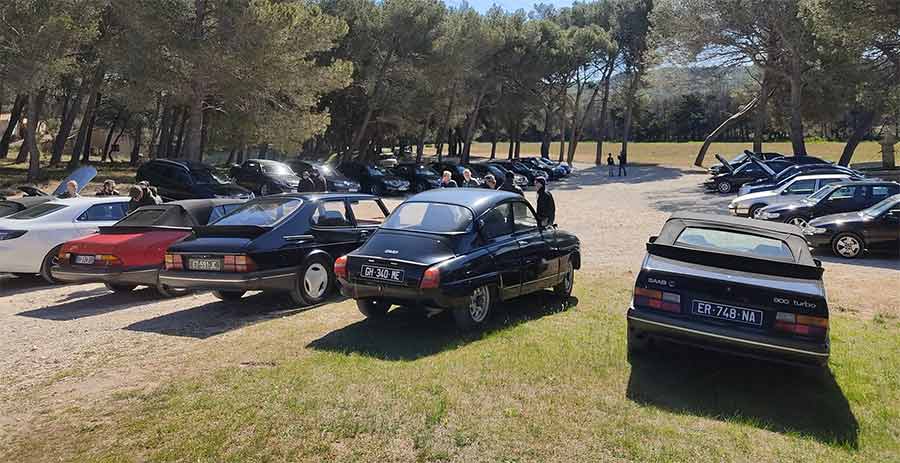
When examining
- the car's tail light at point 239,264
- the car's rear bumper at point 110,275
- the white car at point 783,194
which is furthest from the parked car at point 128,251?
the white car at point 783,194

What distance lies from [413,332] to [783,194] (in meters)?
15.0

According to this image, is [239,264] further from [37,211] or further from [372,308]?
[37,211]

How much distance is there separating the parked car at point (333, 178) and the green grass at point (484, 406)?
1822cm

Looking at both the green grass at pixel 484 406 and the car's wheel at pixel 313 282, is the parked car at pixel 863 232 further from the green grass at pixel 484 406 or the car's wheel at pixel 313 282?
the car's wheel at pixel 313 282

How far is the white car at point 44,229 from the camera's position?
9758mm

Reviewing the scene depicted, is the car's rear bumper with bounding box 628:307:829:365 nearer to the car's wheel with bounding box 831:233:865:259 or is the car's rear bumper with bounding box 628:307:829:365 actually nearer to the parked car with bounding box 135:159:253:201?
the car's wheel with bounding box 831:233:865:259

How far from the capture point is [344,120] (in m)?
41.3

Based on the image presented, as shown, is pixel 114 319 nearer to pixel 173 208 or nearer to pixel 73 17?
pixel 173 208

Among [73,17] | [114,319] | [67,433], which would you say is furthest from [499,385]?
[73,17]

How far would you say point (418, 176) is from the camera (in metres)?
28.9

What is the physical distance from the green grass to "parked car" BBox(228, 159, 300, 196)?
59.1ft

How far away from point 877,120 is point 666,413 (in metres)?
39.4

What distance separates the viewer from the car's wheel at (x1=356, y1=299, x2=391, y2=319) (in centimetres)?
705

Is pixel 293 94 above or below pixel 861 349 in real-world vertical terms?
above
